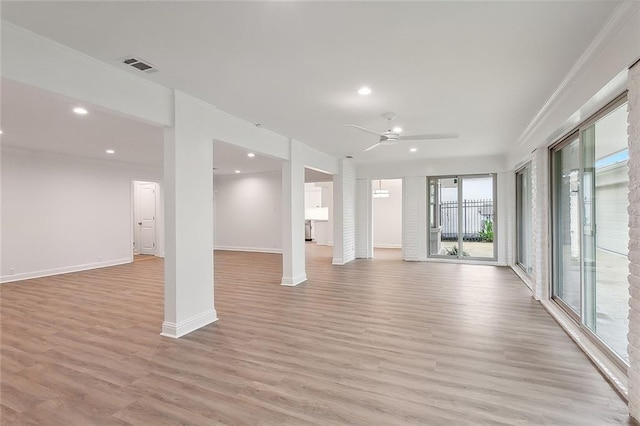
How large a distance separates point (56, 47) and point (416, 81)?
3005 millimetres

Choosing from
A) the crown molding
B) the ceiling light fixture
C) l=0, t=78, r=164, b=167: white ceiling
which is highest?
l=0, t=78, r=164, b=167: white ceiling

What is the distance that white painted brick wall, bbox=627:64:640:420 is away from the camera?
2064 millimetres

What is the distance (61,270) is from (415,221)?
8134 millimetres

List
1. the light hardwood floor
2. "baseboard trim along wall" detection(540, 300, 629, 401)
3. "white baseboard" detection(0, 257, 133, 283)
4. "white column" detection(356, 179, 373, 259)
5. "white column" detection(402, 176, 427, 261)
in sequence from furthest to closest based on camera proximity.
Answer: "white column" detection(356, 179, 373, 259) < "white column" detection(402, 176, 427, 261) < "white baseboard" detection(0, 257, 133, 283) < "baseboard trim along wall" detection(540, 300, 629, 401) < the light hardwood floor

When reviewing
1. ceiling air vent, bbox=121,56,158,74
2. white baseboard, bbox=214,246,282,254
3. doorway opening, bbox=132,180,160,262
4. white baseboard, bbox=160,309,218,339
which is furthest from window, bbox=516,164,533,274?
doorway opening, bbox=132,180,160,262

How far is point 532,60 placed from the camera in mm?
2850

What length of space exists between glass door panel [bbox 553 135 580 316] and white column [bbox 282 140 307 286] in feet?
12.7

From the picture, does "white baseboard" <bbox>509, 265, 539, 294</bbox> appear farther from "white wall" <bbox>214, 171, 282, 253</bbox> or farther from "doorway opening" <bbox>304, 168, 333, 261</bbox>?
"white wall" <bbox>214, 171, 282, 253</bbox>

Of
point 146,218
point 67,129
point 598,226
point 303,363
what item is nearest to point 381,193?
point 146,218

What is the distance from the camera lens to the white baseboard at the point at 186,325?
11.6 feet

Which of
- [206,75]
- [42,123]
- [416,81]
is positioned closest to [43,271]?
[42,123]

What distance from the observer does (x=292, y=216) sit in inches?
232

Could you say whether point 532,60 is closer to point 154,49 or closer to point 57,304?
point 154,49

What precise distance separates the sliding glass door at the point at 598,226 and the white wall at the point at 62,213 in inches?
351
